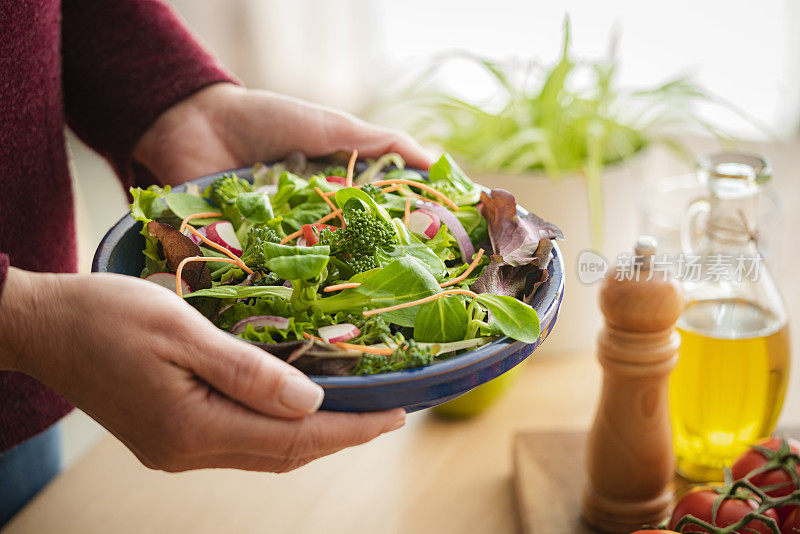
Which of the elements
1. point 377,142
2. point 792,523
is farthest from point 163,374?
point 792,523

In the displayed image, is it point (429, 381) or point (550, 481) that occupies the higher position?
point (429, 381)

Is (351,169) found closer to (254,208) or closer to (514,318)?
(254,208)

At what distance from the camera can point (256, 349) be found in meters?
0.57

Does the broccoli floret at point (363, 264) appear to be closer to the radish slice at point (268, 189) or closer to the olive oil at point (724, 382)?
the radish slice at point (268, 189)

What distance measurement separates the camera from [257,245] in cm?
73

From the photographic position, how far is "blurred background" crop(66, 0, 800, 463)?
124cm

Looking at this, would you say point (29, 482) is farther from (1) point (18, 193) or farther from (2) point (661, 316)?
(2) point (661, 316)

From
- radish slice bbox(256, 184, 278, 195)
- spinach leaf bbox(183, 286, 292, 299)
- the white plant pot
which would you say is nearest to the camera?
spinach leaf bbox(183, 286, 292, 299)

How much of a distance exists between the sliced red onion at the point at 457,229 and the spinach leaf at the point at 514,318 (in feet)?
0.47

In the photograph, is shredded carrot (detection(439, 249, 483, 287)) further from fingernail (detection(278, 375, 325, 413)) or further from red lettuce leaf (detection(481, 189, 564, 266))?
fingernail (detection(278, 375, 325, 413))

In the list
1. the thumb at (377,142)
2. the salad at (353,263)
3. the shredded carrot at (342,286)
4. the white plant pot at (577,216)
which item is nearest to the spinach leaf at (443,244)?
the salad at (353,263)

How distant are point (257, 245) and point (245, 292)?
8 cm

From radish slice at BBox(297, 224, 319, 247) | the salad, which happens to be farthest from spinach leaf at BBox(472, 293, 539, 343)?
radish slice at BBox(297, 224, 319, 247)

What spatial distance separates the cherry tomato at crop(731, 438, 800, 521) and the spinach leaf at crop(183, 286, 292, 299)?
529mm
